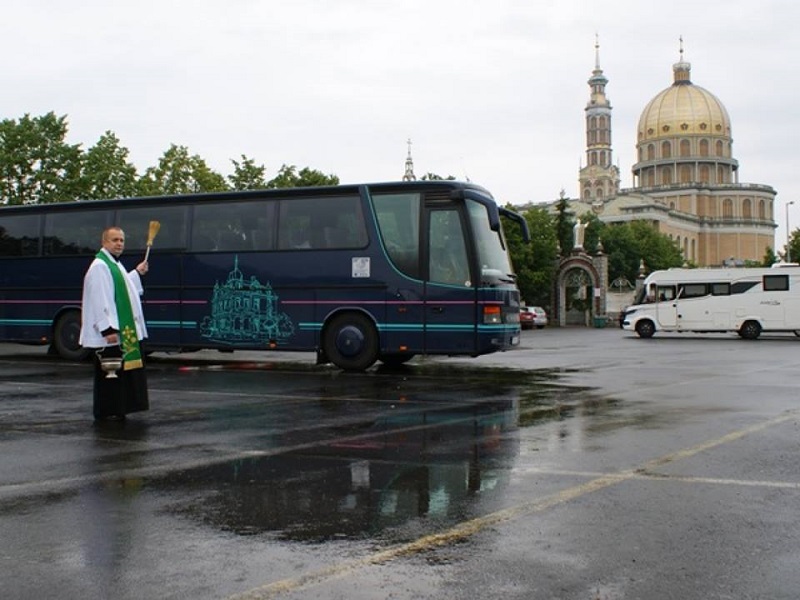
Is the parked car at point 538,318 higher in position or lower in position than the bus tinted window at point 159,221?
lower

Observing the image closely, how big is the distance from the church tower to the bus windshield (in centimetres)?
16352

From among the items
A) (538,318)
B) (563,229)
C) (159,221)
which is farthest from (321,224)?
(563,229)

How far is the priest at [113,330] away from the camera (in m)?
9.30

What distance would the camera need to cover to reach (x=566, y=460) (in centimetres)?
722

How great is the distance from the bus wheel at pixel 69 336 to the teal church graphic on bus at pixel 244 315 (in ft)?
10.4

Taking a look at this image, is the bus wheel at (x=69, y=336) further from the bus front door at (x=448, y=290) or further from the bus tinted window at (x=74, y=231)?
the bus front door at (x=448, y=290)

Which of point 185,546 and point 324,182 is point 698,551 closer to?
point 185,546

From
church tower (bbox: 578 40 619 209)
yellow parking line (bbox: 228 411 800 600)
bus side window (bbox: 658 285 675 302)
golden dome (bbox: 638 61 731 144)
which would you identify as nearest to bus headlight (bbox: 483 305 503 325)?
yellow parking line (bbox: 228 411 800 600)

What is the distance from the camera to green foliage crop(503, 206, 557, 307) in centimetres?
6569

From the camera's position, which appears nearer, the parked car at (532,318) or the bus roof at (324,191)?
the bus roof at (324,191)

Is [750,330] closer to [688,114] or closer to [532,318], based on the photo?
[532,318]

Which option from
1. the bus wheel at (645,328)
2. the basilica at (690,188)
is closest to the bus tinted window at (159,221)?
the bus wheel at (645,328)

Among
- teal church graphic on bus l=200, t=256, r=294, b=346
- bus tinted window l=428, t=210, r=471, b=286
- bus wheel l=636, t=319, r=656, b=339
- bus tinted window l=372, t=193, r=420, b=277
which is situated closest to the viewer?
bus tinted window l=428, t=210, r=471, b=286

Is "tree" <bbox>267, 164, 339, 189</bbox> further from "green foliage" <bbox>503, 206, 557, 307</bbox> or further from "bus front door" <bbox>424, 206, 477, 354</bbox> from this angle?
"bus front door" <bbox>424, 206, 477, 354</bbox>
